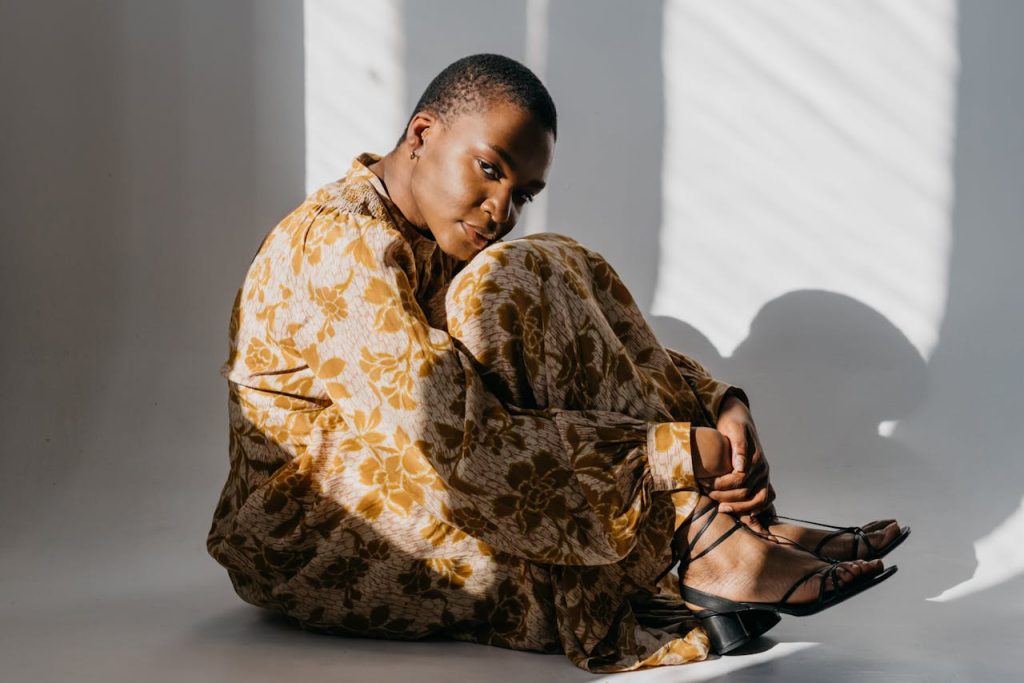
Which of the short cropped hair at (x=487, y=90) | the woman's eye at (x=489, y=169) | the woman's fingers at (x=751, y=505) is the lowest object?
the woman's fingers at (x=751, y=505)

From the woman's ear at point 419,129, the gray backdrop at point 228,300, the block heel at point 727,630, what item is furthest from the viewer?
the gray backdrop at point 228,300

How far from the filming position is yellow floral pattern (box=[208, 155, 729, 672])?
4.51ft

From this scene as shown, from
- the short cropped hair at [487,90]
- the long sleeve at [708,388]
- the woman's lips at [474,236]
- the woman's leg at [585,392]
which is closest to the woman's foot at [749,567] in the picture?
the woman's leg at [585,392]

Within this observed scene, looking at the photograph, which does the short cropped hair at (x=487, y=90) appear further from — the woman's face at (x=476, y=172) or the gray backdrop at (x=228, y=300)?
the gray backdrop at (x=228, y=300)

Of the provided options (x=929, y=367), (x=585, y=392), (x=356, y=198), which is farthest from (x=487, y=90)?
(x=929, y=367)

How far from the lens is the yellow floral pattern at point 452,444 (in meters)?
1.38

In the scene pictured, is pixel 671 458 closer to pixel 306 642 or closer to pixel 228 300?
pixel 306 642

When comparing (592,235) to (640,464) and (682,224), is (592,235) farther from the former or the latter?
(640,464)

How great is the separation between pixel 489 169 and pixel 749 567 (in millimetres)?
595

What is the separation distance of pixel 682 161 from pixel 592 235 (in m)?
0.25

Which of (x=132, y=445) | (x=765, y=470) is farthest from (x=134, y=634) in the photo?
(x=765, y=470)

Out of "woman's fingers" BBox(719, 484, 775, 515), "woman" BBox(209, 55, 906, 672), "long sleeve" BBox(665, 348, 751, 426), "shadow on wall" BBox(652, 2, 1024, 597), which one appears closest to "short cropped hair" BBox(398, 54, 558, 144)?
"woman" BBox(209, 55, 906, 672)

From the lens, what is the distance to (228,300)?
2.45 metres

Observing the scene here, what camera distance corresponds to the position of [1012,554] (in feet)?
6.56
